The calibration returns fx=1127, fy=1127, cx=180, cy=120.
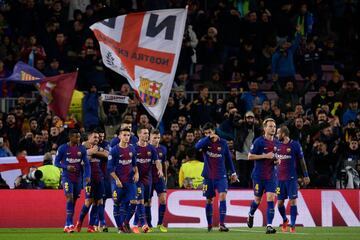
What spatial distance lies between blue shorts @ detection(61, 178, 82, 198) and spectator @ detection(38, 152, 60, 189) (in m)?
3.59

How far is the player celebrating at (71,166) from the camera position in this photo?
2367 centimetres

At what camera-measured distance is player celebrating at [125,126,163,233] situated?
24031 millimetres

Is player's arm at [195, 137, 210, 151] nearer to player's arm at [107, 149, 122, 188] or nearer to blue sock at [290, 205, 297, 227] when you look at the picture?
player's arm at [107, 149, 122, 188]

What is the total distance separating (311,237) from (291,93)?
9.07 metres

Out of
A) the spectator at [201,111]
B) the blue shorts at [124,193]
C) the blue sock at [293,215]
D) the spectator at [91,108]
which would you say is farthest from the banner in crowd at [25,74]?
the blue sock at [293,215]

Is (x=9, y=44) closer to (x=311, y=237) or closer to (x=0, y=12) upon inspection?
(x=0, y=12)

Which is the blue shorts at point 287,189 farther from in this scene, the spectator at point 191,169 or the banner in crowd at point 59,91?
the banner in crowd at point 59,91

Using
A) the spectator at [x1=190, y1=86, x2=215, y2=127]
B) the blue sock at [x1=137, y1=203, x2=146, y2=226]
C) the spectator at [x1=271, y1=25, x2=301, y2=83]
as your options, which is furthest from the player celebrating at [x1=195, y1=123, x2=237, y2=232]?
the spectator at [x1=271, y1=25, x2=301, y2=83]

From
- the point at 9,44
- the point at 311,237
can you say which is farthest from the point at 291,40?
the point at 311,237

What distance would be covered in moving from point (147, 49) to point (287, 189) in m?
5.43

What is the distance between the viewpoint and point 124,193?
23156mm

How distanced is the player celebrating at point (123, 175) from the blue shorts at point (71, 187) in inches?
41.1

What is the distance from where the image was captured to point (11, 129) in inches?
1144

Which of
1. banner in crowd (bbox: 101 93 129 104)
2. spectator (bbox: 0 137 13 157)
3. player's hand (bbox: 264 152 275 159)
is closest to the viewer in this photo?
player's hand (bbox: 264 152 275 159)
